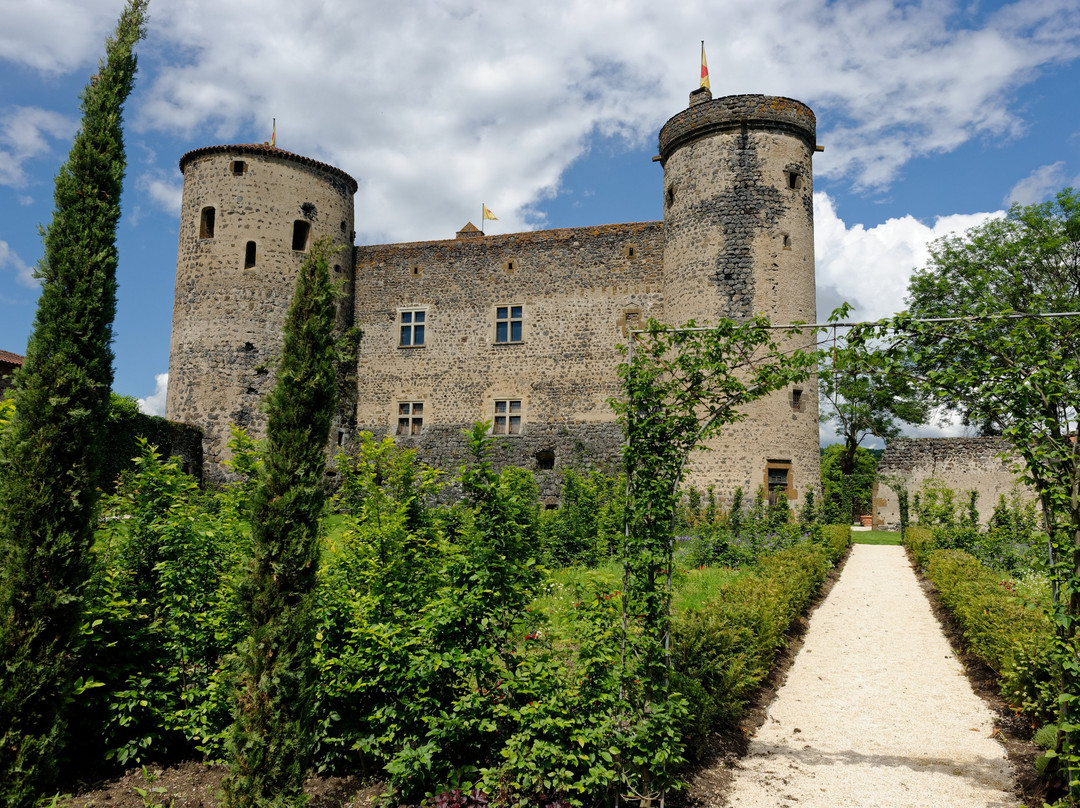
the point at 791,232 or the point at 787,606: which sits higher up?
the point at 791,232

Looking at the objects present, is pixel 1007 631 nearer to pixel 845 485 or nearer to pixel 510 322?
pixel 510 322

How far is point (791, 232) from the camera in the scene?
17.6m

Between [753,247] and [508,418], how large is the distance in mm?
8390

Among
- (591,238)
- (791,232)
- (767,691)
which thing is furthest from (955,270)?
(767,691)

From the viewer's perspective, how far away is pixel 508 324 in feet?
69.4

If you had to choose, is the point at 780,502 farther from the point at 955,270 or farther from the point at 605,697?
the point at 955,270

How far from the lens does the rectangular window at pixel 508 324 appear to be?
21047 mm

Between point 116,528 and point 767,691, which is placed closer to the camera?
point 116,528

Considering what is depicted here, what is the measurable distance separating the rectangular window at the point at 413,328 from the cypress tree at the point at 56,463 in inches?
653

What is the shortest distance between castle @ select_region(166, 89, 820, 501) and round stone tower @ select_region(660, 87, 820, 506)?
1.8 inches

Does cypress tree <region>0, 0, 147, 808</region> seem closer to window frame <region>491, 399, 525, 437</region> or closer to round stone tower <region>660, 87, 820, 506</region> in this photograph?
round stone tower <region>660, 87, 820, 506</region>

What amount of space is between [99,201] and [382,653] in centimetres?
390

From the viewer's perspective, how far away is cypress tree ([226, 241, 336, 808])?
444 centimetres

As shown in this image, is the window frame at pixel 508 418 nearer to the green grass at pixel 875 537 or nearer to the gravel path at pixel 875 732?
the green grass at pixel 875 537
